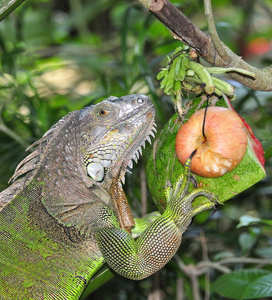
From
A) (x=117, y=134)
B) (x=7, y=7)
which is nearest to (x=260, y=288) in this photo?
(x=117, y=134)

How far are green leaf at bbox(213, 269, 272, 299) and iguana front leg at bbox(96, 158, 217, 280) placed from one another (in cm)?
70

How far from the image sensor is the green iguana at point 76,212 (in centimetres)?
231

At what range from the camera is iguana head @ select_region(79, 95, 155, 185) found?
234 centimetres

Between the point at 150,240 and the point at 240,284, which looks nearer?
the point at 150,240

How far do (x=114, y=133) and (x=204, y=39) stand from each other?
2.81 ft

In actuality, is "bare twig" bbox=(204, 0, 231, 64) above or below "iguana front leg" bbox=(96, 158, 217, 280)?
above

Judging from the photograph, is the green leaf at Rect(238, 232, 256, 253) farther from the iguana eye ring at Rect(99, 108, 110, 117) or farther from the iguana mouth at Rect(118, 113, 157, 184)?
the iguana eye ring at Rect(99, 108, 110, 117)

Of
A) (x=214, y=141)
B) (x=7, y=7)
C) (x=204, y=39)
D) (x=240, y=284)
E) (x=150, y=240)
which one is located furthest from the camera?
(x=240, y=284)

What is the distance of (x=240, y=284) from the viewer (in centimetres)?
285

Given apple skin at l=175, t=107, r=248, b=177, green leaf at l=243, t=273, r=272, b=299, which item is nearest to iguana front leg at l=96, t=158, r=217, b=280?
apple skin at l=175, t=107, r=248, b=177

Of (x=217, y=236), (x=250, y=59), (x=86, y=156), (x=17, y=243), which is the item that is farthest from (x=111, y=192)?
(x=250, y=59)

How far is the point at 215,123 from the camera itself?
6.13 feet

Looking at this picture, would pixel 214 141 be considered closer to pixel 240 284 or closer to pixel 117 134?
pixel 117 134

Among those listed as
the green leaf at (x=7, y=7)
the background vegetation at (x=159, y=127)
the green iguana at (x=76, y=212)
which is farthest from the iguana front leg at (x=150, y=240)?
the green leaf at (x=7, y=7)
